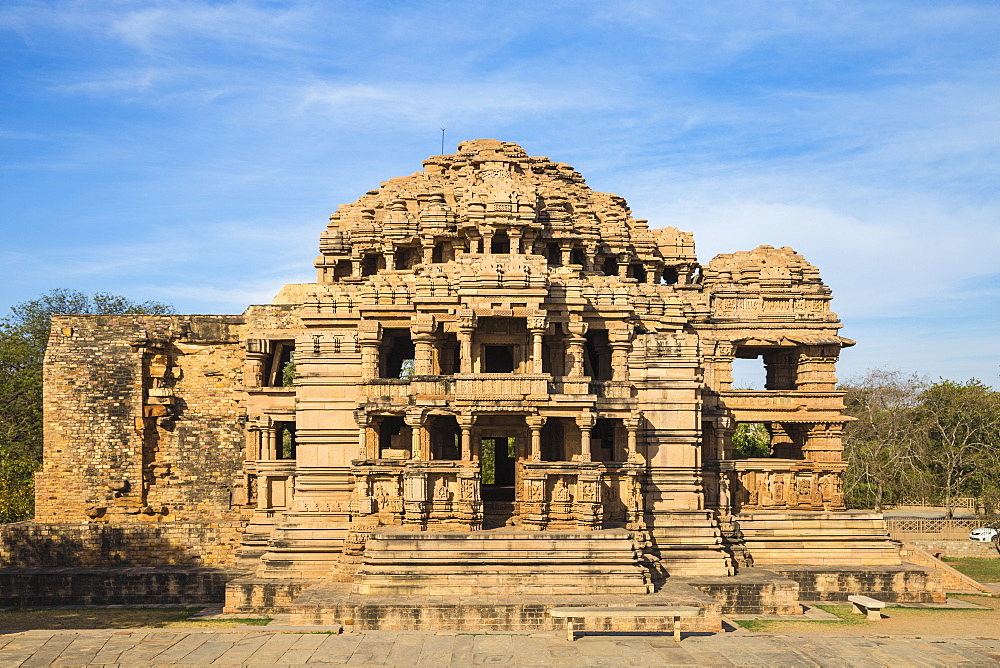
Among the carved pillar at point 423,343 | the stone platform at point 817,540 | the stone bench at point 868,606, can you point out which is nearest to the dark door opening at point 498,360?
the carved pillar at point 423,343

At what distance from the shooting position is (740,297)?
3014 centimetres

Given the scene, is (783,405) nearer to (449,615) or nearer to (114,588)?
(449,615)

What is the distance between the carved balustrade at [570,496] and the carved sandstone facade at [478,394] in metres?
0.06

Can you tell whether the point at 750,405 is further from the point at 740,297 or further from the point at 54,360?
the point at 54,360

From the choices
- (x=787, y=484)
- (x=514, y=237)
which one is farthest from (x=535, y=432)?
(x=787, y=484)

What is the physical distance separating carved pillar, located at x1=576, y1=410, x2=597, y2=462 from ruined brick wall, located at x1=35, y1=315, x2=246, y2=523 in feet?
39.2

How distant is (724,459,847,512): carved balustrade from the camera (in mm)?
27656

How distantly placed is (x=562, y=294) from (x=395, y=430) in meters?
7.72

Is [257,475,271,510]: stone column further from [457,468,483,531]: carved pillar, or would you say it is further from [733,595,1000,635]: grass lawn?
[733,595,1000,635]: grass lawn

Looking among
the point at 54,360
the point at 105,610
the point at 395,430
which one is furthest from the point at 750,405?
the point at 54,360

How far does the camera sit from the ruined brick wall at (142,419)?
28.8 metres

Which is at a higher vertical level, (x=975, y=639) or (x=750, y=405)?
(x=750, y=405)

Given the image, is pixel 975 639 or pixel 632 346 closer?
pixel 975 639

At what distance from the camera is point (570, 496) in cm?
2244
